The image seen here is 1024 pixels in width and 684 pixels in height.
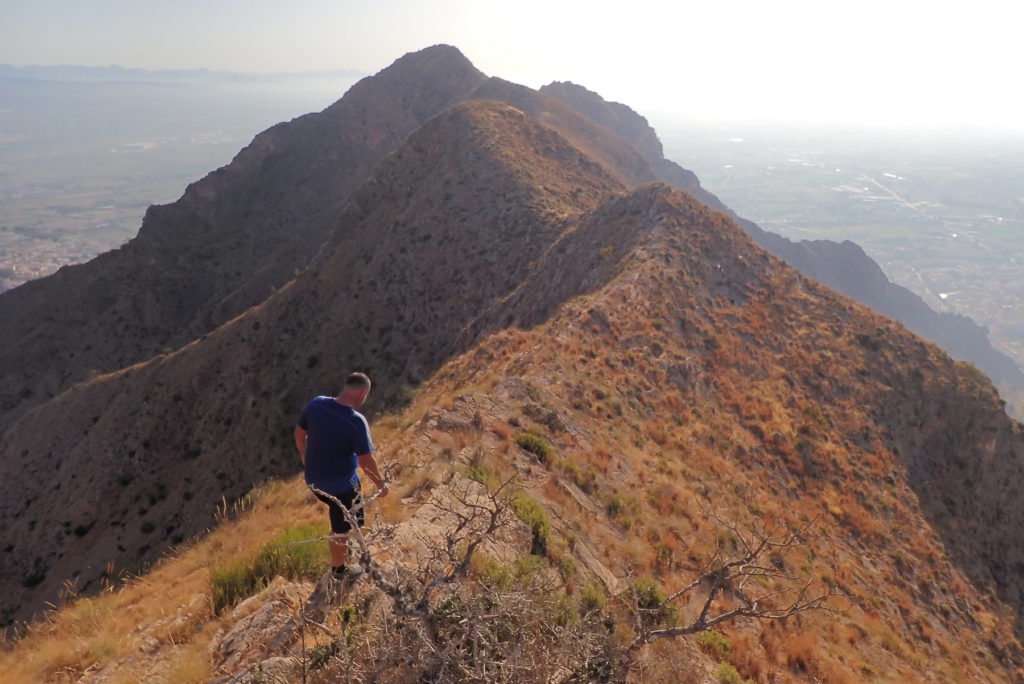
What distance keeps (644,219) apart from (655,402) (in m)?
14.9

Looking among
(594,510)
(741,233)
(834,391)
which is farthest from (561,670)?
(741,233)

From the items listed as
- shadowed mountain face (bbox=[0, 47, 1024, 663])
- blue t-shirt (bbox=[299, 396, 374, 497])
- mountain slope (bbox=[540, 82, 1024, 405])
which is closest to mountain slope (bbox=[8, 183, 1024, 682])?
shadowed mountain face (bbox=[0, 47, 1024, 663])

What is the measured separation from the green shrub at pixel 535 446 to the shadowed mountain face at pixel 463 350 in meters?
6.38

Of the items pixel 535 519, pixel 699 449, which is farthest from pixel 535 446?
pixel 699 449

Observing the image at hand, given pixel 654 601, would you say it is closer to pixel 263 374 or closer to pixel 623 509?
pixel 623 509

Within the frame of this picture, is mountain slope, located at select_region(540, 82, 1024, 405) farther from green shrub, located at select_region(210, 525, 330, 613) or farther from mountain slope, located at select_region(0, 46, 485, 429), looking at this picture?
green shrub, located at select_region(210, 525, 330, 613)

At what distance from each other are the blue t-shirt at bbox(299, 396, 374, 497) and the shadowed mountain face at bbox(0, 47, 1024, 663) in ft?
39.3

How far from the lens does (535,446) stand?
10836mm

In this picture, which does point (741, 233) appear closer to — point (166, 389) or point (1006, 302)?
point (166, 389)

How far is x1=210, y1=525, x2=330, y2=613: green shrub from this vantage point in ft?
19.0

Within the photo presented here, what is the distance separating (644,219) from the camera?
2783 centimetres

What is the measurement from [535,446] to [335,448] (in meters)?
5.71

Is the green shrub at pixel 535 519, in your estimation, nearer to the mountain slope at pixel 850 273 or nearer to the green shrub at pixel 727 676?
the green shrub at pixel 727 676

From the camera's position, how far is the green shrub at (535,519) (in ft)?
24.7
